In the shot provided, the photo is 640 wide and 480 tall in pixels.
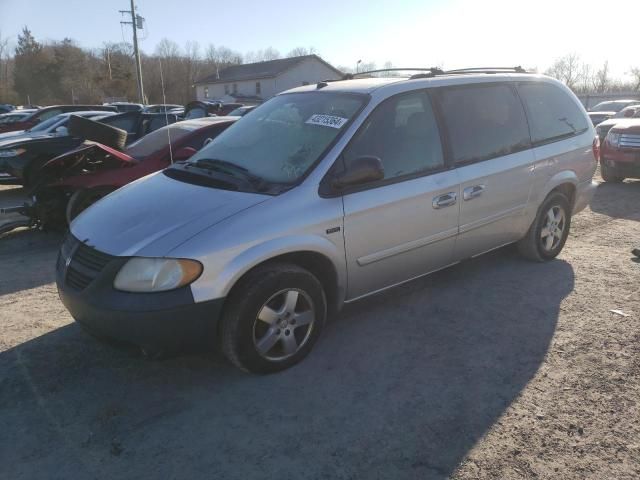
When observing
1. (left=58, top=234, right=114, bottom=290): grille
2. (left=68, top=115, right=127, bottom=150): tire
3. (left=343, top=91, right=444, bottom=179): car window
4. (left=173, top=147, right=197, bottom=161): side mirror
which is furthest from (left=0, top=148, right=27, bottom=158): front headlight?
(left=343, top=91, right=444, bottom=179): car window

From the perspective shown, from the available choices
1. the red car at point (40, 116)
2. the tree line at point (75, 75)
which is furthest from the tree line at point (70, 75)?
the red car at point (40, 116)

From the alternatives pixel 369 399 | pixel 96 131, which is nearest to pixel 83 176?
pixel 96 131

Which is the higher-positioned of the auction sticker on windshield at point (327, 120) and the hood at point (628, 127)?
the auction sticker on windshield at point (327, 120)

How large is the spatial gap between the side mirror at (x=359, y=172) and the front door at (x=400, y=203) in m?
0.10

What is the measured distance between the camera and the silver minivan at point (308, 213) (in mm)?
2814

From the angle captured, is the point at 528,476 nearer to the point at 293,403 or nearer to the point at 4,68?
the point at 293,403

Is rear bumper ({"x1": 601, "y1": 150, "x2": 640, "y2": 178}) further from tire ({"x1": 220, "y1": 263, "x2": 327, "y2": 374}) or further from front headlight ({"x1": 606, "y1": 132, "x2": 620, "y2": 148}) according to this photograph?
tire ({"x1": 220, "y1": 263, "x2": 327, "y2": 374})

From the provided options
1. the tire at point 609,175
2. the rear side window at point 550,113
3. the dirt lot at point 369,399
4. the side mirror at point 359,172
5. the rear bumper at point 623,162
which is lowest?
the dirt lot at point 369,399

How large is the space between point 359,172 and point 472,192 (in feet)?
4.11

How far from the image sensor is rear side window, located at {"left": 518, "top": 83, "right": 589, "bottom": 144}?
4.68 meters

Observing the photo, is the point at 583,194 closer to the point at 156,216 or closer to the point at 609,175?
the point at 156,216

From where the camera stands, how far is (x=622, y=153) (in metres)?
9.36

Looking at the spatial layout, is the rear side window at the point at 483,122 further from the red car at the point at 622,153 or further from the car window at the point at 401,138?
the red car at the point at 622,153

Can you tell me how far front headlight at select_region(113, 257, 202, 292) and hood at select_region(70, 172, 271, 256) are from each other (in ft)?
0.23
